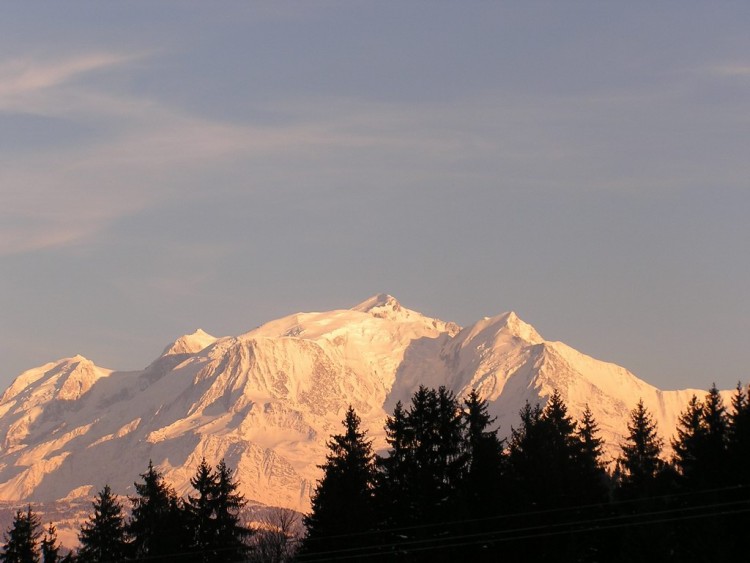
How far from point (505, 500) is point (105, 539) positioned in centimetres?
2570

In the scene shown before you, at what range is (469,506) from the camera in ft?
239

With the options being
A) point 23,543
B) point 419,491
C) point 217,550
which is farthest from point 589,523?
point 23,543

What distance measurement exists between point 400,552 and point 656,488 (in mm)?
15167

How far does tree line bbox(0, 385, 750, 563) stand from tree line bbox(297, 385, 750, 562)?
8 centimetres

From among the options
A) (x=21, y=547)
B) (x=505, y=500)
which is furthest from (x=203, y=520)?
(x=505, y=500)

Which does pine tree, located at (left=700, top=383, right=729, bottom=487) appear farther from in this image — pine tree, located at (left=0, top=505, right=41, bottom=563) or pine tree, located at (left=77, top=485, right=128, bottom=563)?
pine tree, located at (left=0, top=505, right=41, bottom=563)

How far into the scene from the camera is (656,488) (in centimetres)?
7588

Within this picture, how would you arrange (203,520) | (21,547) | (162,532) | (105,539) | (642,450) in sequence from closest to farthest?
(162,532)
(203,520)
(21,547)
(105,539)
(642,450)

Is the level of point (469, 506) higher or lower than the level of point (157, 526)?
lower

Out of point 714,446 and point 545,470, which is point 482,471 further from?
point 714,446

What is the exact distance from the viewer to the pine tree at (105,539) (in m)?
84.6

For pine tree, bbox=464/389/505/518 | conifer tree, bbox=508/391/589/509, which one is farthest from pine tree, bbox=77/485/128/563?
conifer tree, bbox=508/391/589/509

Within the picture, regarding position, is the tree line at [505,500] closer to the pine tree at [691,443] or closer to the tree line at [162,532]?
the pine tree at [691,443]

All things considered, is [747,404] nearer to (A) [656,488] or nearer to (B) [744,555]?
(A) [656,488]
